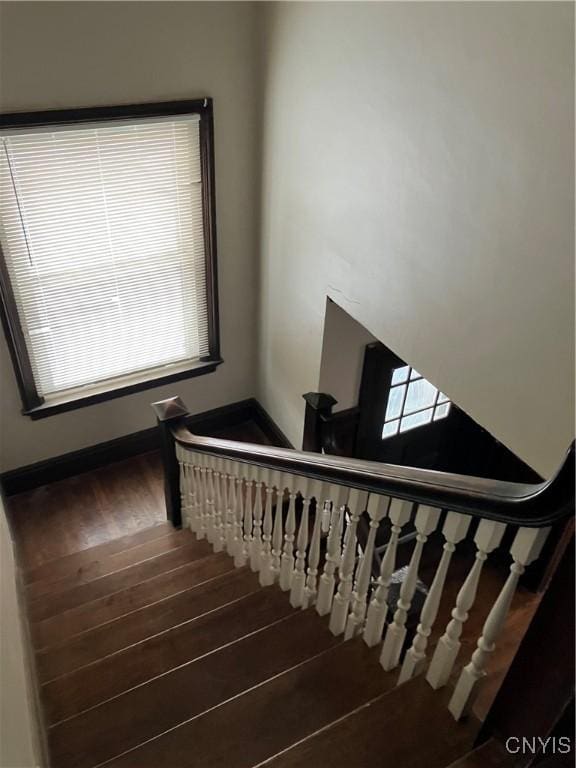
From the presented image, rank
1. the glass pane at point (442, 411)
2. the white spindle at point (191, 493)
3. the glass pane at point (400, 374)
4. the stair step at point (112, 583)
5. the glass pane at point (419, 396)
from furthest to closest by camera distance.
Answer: the glass pane at point (442, 411) → the glass pane at point (419, 396) → the glass pane at point (400, 374) → the white spindle at point (191, 493) → the stair step at point (112, 583)

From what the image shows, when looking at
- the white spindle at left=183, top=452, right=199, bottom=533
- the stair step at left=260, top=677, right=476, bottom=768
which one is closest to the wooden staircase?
the stair step at left=260, top=677, right=476, bottom=768

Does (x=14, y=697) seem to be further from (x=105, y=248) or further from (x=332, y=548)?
(x=105, y=248)

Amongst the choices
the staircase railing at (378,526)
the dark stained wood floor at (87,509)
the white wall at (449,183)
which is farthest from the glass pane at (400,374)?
the dark stained wood floor at (87,509)

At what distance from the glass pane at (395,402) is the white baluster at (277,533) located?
1.84 meters

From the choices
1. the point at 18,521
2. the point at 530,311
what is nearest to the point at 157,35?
the point at 530,311

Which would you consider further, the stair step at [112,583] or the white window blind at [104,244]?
the white window blind at [104,244]

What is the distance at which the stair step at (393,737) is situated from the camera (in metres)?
1.55

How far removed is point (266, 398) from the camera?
4.55 meters

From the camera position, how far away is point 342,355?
3.69 metres

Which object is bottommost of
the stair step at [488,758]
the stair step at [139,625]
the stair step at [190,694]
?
the stair step at [139,625]

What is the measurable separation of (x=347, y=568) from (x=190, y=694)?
715 mm

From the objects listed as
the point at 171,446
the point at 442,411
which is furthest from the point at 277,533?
the point at 442,411

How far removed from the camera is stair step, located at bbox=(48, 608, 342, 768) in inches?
76.5

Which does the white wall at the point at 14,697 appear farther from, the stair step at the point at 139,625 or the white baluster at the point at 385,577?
the white baluster at the point at 385,577
